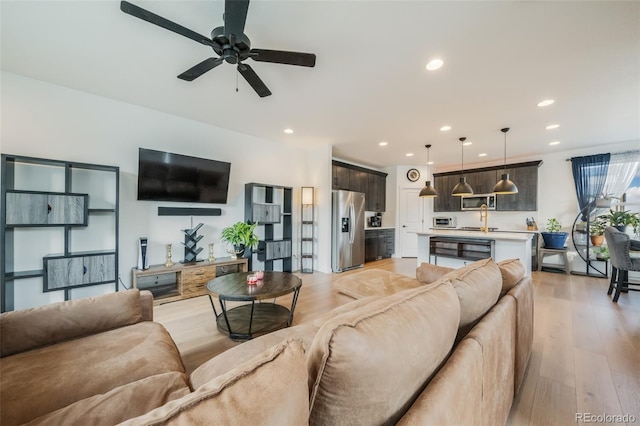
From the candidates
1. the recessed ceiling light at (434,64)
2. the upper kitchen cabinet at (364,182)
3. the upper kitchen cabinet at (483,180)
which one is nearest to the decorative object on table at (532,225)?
the upper kitchen cabinet at (483,180)

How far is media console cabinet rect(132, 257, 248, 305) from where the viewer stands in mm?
3180

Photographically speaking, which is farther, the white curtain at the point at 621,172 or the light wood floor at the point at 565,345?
the white curtain at the point at 621,172

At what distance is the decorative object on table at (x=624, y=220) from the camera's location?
13.7 ft

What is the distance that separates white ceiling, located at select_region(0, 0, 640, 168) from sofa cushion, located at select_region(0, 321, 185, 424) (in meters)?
2.19

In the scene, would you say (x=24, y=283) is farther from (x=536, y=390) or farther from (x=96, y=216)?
(x=536, y=390)

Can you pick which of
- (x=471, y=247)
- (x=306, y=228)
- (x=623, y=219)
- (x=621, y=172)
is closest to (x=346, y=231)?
(x=306, y=228)

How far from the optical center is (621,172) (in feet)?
15.0

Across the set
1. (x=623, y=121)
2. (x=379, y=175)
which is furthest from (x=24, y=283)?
(x=623, y=121)

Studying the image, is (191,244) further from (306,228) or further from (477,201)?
Result: (477,201)

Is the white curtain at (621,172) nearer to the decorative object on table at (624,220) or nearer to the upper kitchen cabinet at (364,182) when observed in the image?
the decorative object on table at (624,220)

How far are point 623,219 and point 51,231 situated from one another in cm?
846

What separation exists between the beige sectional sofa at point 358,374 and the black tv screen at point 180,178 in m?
2.44

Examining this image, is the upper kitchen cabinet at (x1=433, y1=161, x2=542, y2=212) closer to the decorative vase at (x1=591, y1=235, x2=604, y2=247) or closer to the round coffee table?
the decorative vase at (x1=591, y1=235, x2=604, y2=247)

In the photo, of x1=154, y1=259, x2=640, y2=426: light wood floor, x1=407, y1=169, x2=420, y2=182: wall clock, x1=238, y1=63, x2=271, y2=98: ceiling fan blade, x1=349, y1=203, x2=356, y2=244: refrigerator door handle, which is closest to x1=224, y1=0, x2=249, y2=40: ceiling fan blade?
x1=238, y1=63, x2=271, y2=98: ceiling fan blade
